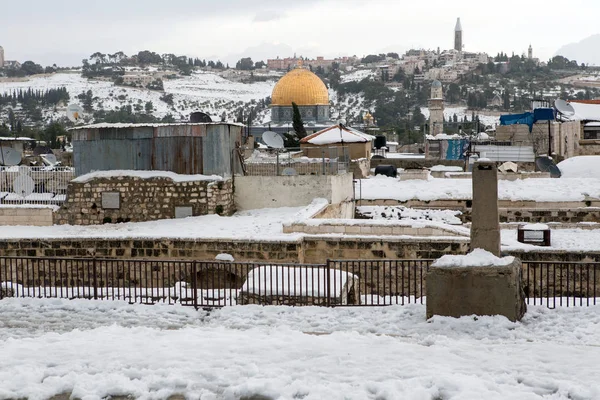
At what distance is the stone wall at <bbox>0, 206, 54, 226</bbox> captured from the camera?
18.5 metres

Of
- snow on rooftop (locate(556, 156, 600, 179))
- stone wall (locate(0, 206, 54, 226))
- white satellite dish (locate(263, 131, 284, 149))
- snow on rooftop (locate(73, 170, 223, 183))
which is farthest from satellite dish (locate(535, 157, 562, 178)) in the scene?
stone wall (locate(0, 206, 54, 226))

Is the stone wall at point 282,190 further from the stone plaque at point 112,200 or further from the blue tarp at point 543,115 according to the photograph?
the blue tarp at point 543,115

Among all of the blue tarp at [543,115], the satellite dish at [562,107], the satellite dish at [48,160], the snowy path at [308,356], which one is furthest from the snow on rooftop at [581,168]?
the satellite dish at [48,160]

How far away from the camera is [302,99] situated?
73188mm

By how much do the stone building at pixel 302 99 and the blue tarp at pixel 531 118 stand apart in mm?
30424

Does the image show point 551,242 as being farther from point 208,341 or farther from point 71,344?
point 71,344

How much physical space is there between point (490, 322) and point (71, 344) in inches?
183

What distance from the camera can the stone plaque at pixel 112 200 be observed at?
731 inches

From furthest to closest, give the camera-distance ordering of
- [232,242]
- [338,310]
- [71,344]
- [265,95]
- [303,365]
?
[265,95], [232,242], [338,310], [71,344], [303,365]

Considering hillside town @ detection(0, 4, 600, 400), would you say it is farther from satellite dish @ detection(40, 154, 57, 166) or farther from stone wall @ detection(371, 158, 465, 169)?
satellite dish @ detection(40, 154, 57, 166)

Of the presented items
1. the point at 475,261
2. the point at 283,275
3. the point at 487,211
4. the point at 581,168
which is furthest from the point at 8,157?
the point at 475,261

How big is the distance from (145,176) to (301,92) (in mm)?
55974

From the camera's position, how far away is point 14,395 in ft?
21.4

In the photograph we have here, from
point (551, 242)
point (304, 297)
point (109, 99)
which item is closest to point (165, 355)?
point (304, 297)
